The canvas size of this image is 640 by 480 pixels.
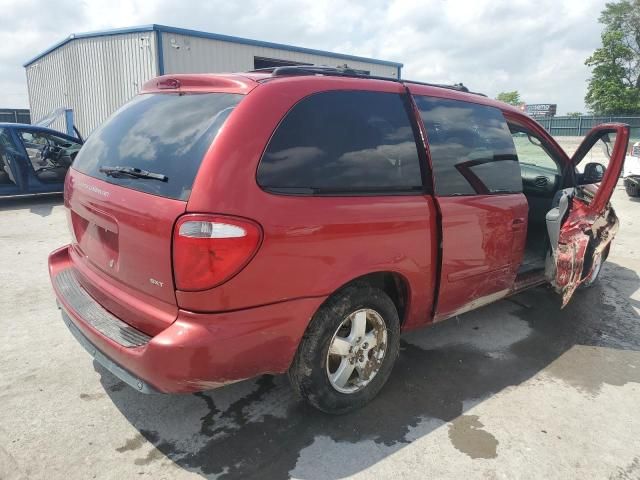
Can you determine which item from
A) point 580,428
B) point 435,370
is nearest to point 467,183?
point 435,370

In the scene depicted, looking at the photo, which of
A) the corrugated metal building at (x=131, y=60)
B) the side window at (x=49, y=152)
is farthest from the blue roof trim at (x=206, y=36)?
the side window at (x=49, y=152)

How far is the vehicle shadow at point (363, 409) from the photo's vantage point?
2.46m

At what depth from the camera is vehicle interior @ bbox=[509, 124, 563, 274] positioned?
417 cm

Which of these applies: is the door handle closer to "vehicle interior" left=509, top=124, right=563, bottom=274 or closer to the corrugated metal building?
"vehicle interior" left=509, top=124, right=563, bottom=274

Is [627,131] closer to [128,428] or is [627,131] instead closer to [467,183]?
[467,183]

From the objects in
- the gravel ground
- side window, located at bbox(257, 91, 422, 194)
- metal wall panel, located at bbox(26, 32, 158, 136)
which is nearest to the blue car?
metal wall panel, located at bbox(26, 32, 158, 136)

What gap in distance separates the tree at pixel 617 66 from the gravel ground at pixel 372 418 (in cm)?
5944

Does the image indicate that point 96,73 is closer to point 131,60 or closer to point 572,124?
point 131,60

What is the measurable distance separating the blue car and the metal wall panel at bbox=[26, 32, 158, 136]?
17.0 ft

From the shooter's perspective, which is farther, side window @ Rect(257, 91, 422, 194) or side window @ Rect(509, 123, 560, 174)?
side window @ Rect(509, 123, 560, 174)

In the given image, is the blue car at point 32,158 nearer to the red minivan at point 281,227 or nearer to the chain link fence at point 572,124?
the red minivan at point 281,227

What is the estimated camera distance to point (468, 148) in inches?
129

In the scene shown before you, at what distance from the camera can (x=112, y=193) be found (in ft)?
8.25

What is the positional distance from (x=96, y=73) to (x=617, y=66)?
57.1 m
